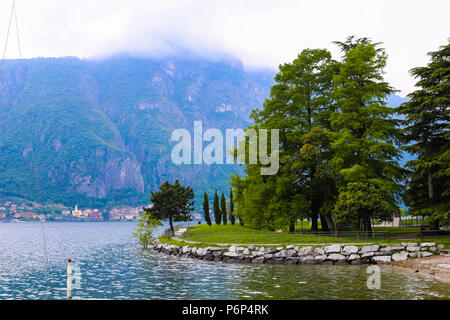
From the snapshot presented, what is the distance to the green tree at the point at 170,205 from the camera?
185ft

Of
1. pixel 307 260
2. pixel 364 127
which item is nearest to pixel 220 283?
pixel 307 260

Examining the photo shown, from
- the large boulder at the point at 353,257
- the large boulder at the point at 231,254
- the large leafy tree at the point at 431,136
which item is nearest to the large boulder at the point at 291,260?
the large boulder at the point at 353,257

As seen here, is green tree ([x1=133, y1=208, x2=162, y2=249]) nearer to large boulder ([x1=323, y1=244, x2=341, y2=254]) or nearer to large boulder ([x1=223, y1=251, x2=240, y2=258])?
large boulder ([x1=223, y1=251, x2=240, y2=258])

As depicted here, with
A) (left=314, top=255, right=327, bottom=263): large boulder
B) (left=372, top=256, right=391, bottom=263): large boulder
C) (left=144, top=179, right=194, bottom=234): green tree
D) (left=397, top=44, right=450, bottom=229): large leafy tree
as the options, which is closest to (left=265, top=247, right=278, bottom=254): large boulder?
(left=314, top=255, right=327, bottom=263): large boulder

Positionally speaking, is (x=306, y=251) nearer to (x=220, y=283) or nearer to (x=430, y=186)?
(x=220, y=283)

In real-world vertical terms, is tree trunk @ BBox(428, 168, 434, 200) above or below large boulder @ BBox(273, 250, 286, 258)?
above

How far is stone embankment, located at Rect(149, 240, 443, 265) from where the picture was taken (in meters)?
29.2

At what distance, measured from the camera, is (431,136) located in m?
35.8

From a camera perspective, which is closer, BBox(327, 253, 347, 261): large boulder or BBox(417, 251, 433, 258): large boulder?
BBox(417, 251, 433, 258): large boulder

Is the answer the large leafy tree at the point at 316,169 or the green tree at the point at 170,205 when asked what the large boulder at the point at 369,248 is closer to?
the large leafy tree at the point at 316,169

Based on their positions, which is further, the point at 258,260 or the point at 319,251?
the point at 258,260

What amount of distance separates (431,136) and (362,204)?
10001 millimetres

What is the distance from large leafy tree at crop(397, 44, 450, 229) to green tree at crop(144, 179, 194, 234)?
32603mm
